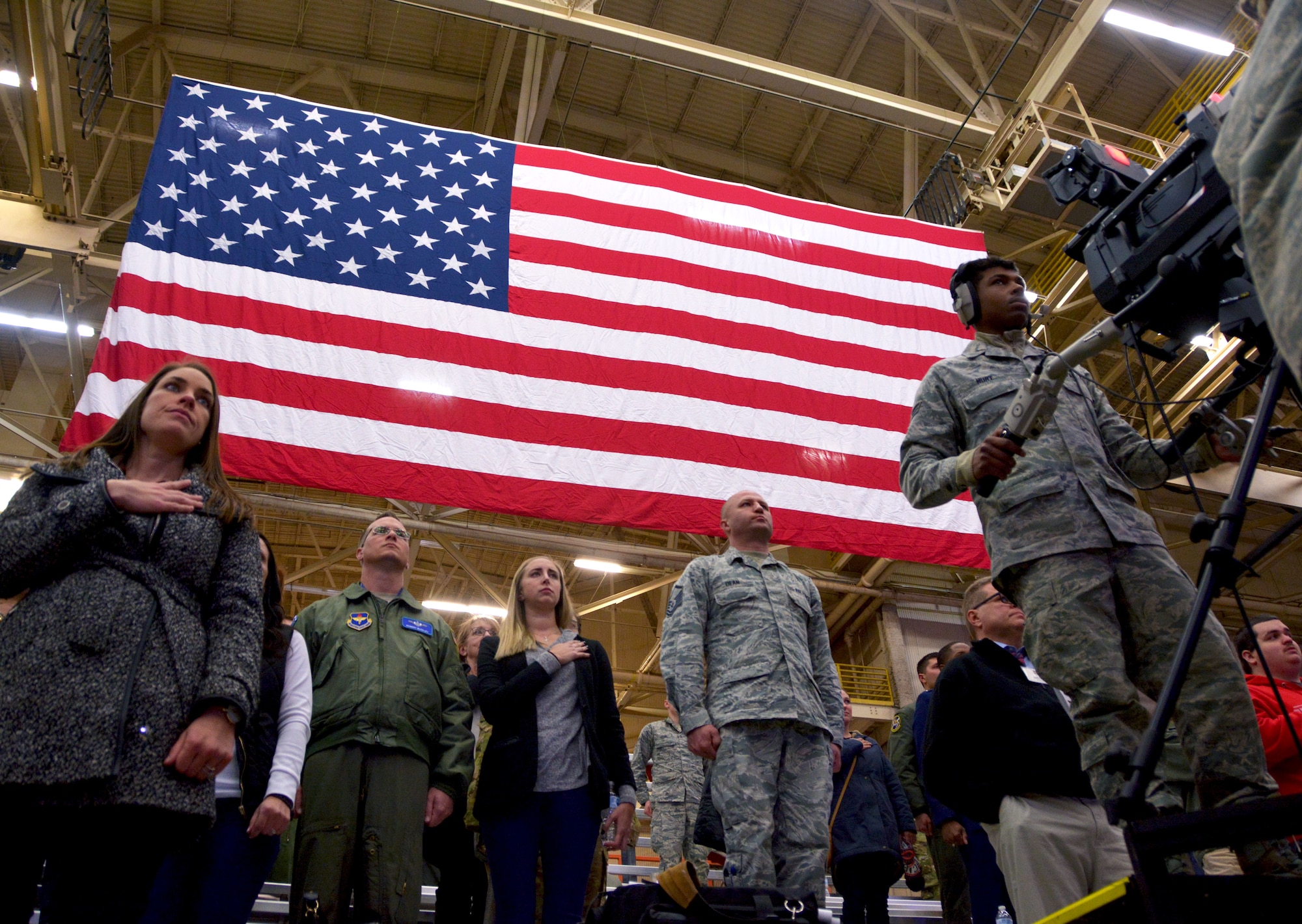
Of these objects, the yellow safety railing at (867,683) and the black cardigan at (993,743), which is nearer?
the black cardigan at (993,743)

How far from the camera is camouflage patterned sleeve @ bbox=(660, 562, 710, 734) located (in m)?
2.54

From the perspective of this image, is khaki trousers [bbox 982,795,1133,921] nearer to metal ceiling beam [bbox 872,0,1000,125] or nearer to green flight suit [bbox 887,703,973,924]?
green flight suit [bbox 887,703,973,924]

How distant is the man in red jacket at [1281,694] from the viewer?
2.25 meters

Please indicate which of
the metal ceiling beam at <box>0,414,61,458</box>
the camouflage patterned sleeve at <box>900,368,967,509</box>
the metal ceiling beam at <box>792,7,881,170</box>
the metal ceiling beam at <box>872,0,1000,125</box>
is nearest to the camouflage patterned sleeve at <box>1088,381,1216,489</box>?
the camouflage patterned sleeve at <box>900,368,967,509</box>

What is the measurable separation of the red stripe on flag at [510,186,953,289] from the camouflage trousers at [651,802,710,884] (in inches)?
125

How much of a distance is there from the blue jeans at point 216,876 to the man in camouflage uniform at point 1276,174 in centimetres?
212

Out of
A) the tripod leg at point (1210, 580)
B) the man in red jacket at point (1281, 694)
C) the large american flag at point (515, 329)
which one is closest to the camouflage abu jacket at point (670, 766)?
the large american flag at point (515, 329)

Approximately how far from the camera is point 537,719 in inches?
105

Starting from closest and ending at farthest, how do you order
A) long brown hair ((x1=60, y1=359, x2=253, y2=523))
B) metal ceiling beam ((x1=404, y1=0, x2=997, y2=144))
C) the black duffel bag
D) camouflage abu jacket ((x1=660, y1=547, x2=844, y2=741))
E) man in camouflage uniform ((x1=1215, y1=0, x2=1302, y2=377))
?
1. man in camouflage uniform ((x1=1215, y1=0, x2=1302, y2=377))
2. long brown hair ((x1=60, y1=359, x2=253, y2=523))
3. the black duffel bag
4. camouflage abu jacket ((x1=660, y1=547, x2=844, y2=741))
5. metal ceiling beam ((x1=404, y1=0, x2=997, y2=144))

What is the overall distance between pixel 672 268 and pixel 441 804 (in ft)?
10.4

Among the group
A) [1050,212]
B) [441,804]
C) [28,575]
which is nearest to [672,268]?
[441,804]

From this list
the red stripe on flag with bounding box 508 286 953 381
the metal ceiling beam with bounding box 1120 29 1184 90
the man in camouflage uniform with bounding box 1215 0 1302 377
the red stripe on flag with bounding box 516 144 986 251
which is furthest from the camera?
the metal ceiling beam with bounding box 1120 29 1184 90

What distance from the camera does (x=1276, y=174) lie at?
0.85 meters

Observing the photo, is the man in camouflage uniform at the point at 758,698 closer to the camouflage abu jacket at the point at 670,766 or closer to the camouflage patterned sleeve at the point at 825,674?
the camouflage patterned sleeve at the point at 825,674
